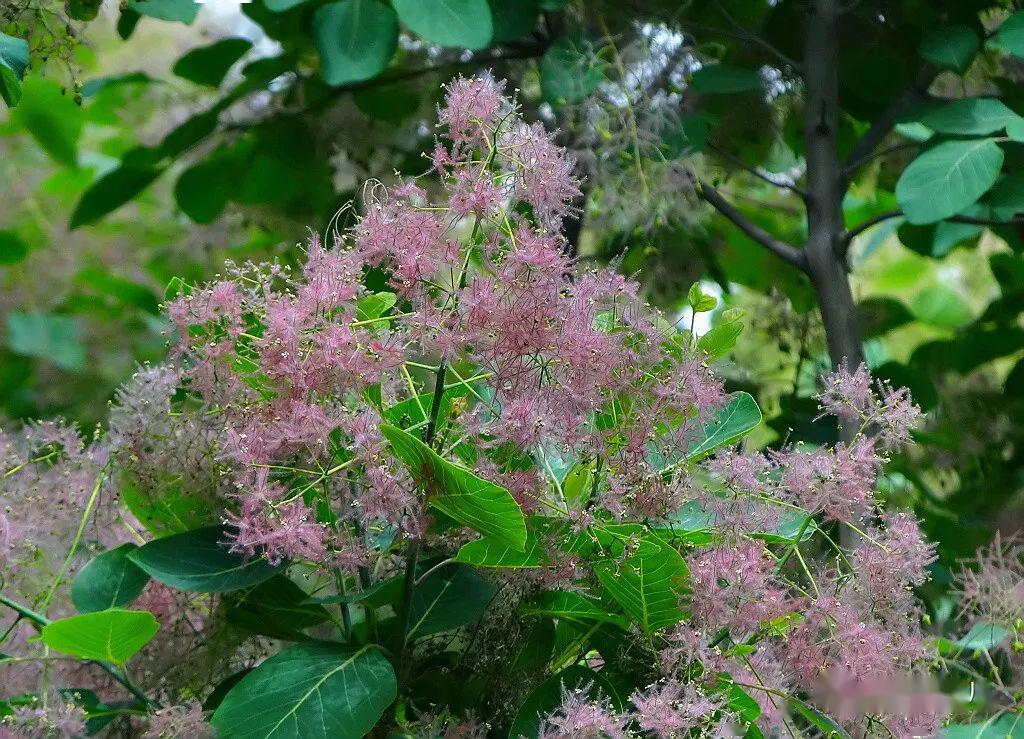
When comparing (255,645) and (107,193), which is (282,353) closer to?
(255,645)

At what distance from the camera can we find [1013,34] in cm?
84

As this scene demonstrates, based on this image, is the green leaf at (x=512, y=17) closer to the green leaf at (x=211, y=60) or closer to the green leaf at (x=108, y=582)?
the green leaf at (x=211, y=60)

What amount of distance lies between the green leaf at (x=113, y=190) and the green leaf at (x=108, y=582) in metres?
0.63

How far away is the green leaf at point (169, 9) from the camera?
0.85 m

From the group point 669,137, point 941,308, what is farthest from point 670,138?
point 941,308

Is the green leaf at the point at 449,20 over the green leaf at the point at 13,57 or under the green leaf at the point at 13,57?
under

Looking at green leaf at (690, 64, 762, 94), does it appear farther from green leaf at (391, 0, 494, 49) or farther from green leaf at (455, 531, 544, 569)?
green leaf at (455, 531, 544, 569)

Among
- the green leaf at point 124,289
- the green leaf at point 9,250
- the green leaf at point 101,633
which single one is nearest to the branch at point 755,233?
the green leaf at point 101,633

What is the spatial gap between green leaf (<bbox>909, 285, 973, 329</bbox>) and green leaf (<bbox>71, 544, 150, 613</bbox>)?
3.68ft

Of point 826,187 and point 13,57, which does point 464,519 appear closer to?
point 13,57

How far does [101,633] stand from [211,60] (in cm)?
71

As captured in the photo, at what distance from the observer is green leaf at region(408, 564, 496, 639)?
1.97 ft

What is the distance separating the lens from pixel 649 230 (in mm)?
1047

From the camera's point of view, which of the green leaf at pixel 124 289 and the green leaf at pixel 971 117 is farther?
the green leaf at pixel 124 289
